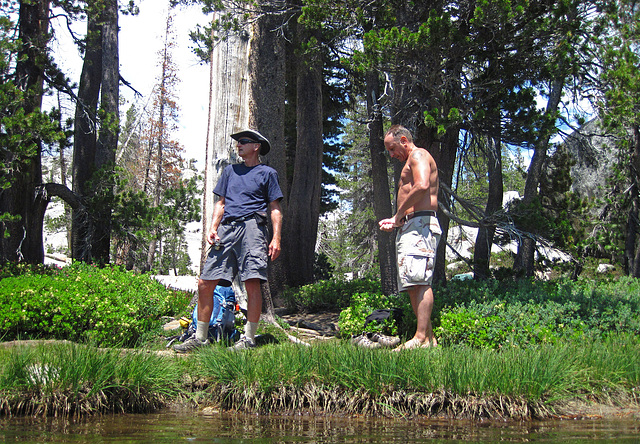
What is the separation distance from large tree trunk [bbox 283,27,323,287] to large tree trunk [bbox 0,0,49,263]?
5.08 meters

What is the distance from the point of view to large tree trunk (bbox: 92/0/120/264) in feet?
35.4

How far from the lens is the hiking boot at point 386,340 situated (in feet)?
18.4

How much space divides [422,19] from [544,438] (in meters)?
5.86

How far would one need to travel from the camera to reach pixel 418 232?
17.6 feet

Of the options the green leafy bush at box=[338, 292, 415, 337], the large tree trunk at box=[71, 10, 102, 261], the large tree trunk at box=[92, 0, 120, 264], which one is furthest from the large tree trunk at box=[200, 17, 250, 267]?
the large tree trunk at box=[71, 10, 102, 261]

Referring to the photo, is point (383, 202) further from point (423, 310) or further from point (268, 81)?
point (423, 310)

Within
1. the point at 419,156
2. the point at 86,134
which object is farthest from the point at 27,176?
the point at 419,156

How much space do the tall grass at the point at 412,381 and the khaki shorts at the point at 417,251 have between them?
1175 mm

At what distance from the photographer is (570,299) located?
6.30m

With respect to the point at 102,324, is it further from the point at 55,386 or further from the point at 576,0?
the point at 576,0

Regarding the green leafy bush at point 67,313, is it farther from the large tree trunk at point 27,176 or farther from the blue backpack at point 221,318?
the large tree trunk at point 27,176

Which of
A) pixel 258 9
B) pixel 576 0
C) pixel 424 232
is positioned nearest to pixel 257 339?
pixel 424 232

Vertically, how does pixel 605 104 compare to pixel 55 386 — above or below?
above

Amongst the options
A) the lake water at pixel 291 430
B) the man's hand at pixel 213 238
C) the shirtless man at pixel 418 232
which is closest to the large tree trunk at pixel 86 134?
the man's hand at pixel 213 238
